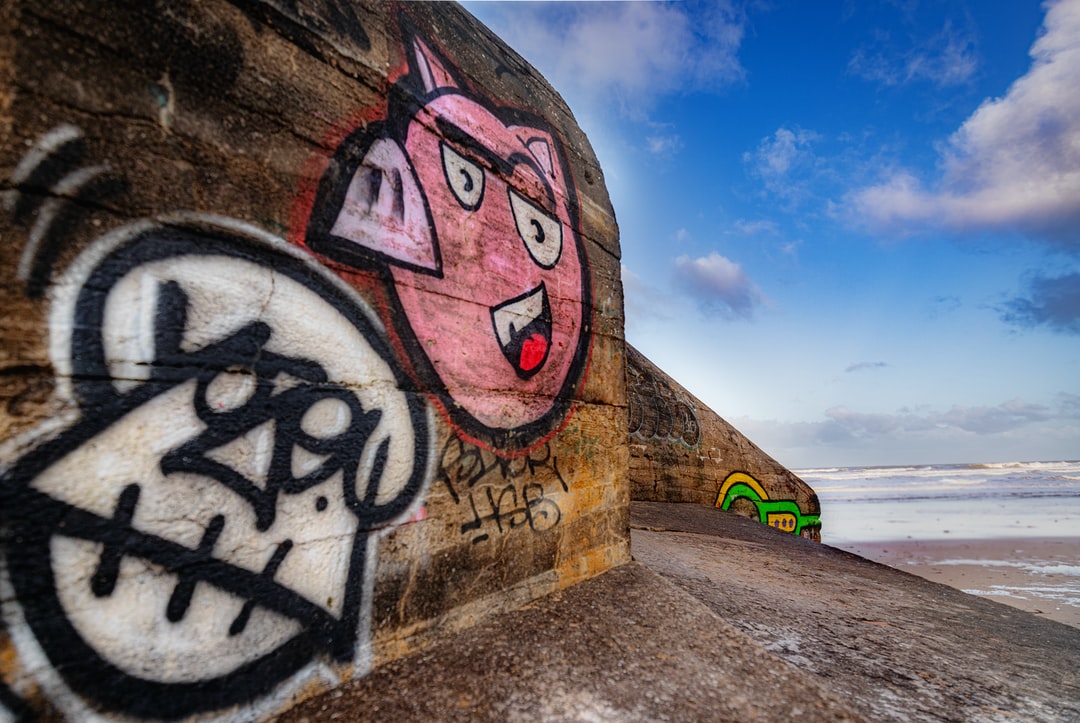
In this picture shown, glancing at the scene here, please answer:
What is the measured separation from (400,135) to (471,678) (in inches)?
93.1

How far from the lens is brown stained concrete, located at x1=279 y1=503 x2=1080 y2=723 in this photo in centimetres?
171

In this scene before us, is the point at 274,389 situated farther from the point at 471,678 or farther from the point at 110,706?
the point at 471,678

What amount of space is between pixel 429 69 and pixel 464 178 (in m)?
0.55

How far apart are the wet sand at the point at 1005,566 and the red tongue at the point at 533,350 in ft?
25.7

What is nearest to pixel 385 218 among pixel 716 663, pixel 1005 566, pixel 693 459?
pixel 716 663

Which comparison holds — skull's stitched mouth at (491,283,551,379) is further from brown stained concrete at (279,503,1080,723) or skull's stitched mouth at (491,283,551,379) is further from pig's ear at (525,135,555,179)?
brown stained concrete at (279,503,1080,723)

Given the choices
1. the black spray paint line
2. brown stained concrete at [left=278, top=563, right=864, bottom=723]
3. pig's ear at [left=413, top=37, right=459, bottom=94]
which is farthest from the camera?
pig's ear at [left=413, top=37, right=459, bottom=94]

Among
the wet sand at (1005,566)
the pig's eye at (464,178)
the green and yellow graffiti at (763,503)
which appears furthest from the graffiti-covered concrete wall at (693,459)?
the pig's eye at (464,178)

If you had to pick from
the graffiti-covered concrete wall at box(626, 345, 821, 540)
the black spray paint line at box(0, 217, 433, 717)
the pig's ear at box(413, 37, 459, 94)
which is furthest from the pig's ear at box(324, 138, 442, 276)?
the graffiti-covered concrete wall at box(626, 345, 821, 540)

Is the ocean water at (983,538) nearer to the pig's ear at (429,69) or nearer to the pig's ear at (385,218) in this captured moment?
the pig's ear at (385,218)

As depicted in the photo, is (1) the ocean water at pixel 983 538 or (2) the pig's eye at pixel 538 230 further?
(1) the ocean water at pixel 983 538

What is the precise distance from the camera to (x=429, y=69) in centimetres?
233

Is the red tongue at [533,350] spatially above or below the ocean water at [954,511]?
above

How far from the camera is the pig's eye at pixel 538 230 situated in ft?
9.10
